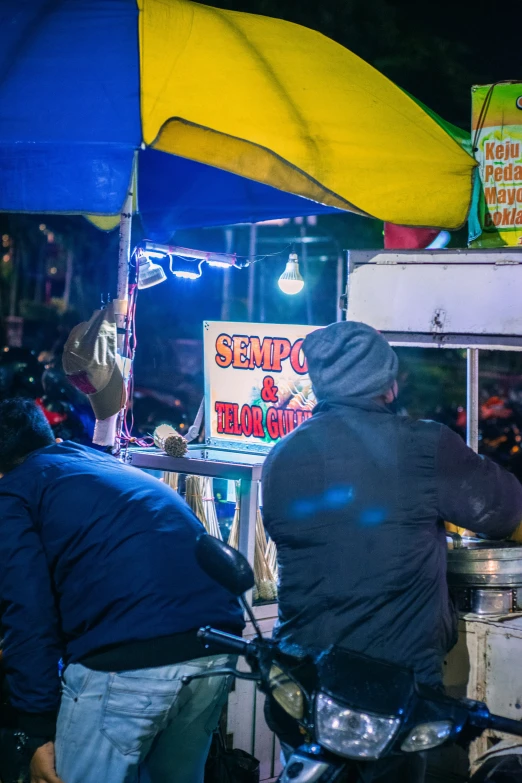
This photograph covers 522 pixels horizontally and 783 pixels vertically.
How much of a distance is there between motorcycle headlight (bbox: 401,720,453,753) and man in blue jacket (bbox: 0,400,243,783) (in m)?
1.01

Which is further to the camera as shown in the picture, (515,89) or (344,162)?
(515,89)

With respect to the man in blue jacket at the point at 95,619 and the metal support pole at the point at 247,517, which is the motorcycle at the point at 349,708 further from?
the metal support pole at the point at 247,517

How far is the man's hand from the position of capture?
2713 millimetres

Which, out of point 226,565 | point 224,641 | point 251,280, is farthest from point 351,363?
point 251,280

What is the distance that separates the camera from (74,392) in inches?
258

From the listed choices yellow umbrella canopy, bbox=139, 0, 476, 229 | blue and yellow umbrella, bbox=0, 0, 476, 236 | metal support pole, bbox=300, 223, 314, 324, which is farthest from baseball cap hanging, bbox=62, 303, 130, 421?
metal support pole, bbox=300, 223, 314, 324

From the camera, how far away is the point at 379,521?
7.85 feet

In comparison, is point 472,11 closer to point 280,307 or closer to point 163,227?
point 280,307

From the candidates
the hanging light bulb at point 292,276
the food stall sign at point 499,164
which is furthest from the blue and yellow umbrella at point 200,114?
the hanging light bulb at point 292,276

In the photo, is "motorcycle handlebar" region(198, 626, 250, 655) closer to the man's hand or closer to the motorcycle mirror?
the motorcycle mirror

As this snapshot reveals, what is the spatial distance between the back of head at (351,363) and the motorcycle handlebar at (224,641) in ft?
2.74

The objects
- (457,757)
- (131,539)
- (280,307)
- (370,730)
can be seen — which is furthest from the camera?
(280,307)

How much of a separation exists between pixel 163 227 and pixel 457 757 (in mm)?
4532

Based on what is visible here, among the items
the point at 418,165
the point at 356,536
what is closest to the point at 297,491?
the point at 356,536
